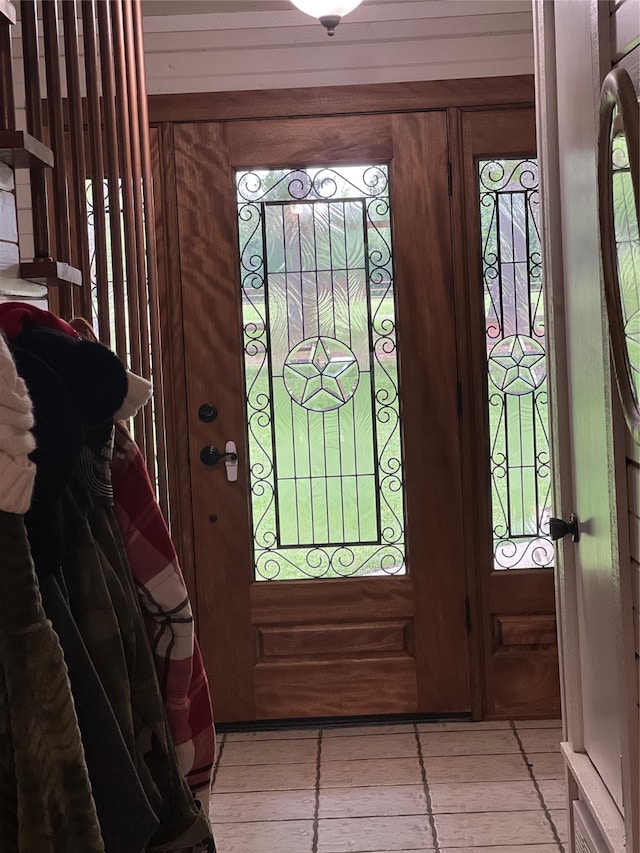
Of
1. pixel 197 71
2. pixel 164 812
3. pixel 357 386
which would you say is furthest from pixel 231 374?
pixel 164 812

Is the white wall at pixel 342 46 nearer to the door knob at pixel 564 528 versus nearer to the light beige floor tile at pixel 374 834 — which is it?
the door knob at pixel 564 528

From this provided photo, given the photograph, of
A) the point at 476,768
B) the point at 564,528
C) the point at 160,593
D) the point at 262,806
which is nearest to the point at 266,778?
the point at 262,806

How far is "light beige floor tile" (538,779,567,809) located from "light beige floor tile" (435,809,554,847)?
0.06 metres

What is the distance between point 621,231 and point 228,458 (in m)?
2.34

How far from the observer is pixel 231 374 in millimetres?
3621

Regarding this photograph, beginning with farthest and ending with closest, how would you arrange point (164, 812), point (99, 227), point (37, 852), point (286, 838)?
point (286, 838) < point (99, 227) < point (164, 812) < point (37, 852)

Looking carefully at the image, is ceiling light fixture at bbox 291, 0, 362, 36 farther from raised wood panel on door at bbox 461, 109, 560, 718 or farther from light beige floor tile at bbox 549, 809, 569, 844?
light beige floor tile at bbox 549, 809, 569, 844

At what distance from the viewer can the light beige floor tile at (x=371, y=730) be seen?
3.61m

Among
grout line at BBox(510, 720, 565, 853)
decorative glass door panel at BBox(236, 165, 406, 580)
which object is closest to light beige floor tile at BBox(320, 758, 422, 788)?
grout line at BBox(510, 720, 565, 853)

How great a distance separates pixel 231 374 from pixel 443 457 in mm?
838

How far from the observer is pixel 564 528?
2078mm

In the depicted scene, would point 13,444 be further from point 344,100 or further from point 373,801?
point 344,100

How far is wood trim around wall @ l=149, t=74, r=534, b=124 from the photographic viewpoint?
352 centimetres

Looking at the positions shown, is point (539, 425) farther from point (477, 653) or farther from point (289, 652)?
point (289, 652)
